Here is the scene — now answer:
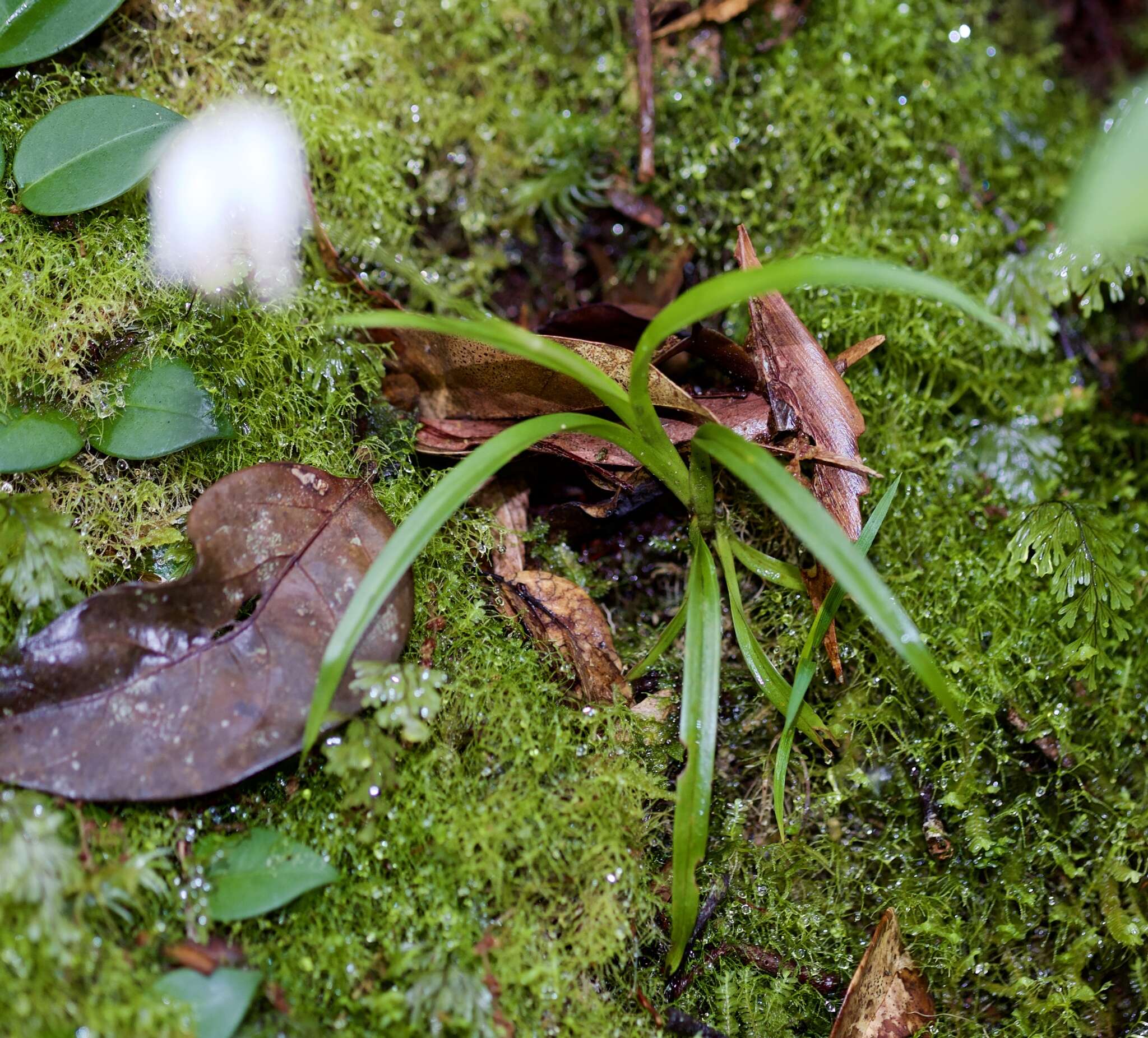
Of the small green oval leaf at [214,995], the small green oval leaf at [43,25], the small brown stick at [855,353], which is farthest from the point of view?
the small brown stick at [855,353]

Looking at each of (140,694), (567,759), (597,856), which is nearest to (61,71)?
(140,694)

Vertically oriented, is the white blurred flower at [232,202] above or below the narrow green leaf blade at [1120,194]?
above

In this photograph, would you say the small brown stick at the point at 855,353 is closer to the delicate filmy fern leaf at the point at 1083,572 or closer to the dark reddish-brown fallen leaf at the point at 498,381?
the dark reddish-brown fallen leaf at the point at 498,381

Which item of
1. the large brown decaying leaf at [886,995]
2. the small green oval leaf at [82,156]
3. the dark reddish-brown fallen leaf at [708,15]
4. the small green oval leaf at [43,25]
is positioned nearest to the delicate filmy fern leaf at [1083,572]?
the large brown decaying leaf at [886,995]

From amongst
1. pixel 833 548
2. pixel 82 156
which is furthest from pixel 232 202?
pixel 833 548

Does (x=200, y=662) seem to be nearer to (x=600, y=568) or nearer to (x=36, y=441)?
(x=36, y=441)

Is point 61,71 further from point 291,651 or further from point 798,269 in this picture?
point 798,269
